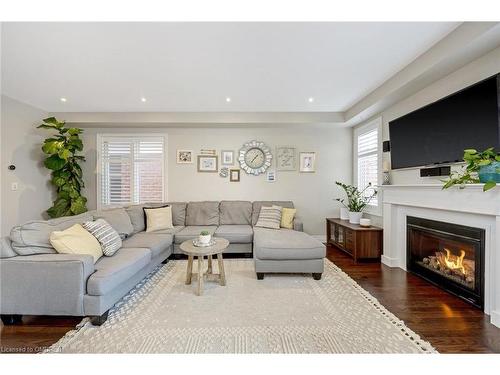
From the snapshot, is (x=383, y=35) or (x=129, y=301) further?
Result: (x=129, y=301)

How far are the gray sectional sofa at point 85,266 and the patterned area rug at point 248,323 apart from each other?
193mm

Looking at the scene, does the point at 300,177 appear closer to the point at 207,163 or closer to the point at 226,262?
the point at 207,163

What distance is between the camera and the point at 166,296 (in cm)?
238

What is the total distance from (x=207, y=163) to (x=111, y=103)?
75.0 inches

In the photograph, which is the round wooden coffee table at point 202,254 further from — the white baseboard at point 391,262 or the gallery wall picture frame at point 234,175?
the white baseboard at point 391,262

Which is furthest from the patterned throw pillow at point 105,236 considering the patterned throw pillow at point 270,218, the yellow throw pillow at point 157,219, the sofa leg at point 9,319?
the patterned throw pillow at point 270,218

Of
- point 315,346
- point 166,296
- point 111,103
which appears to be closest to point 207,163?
point 111,103

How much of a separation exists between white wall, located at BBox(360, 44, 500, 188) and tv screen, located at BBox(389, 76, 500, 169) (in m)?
0.13

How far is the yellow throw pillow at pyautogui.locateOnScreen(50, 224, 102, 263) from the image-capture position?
6.65ft

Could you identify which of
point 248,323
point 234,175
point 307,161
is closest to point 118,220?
point 234,175

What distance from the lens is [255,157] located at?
15.1 ft

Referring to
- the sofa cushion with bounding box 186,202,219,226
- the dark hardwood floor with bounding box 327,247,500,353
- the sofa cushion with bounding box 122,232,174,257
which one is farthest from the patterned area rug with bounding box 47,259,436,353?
the sofa cushion with bounding box 186,202,219,226
